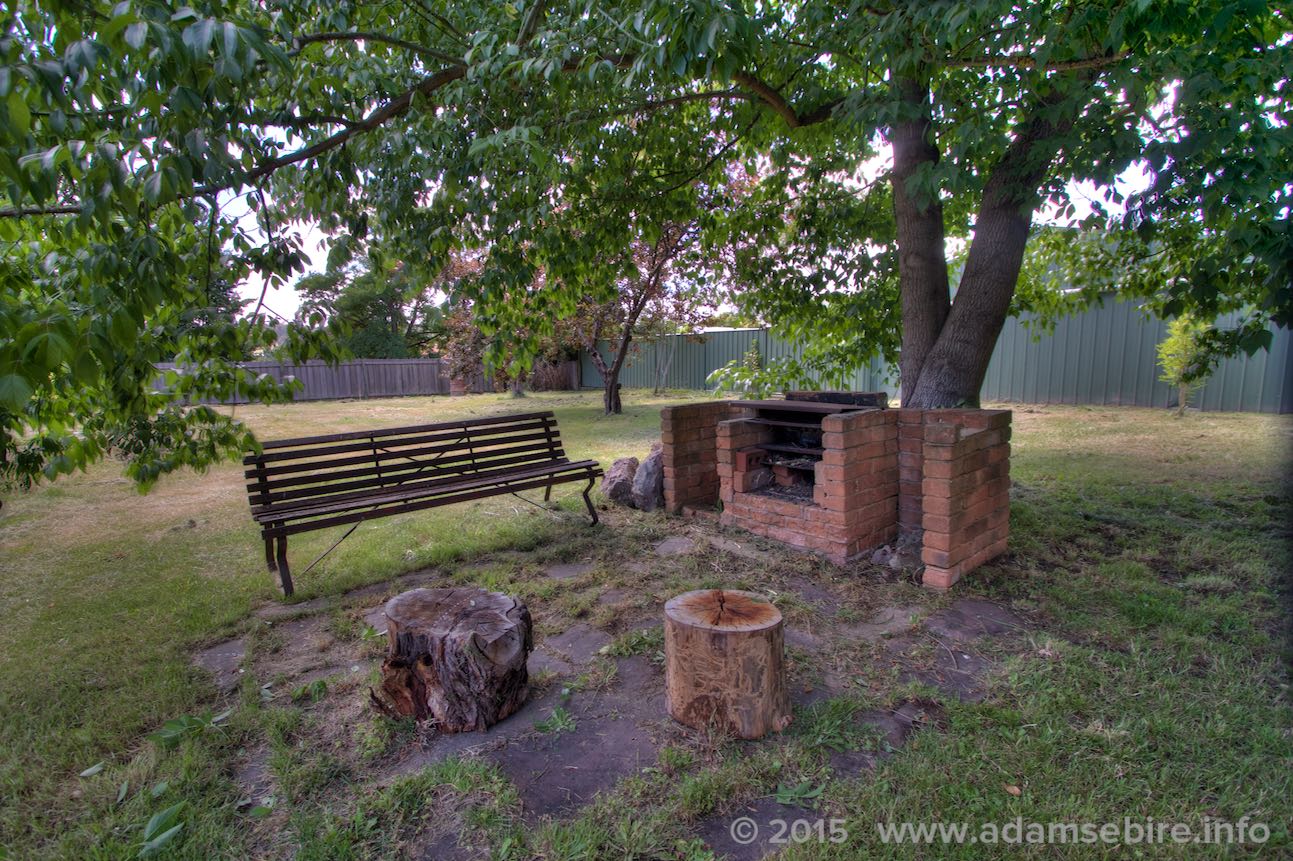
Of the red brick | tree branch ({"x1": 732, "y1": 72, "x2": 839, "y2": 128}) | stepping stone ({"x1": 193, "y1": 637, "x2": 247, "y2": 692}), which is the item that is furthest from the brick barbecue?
stepping stone ({"x1": 193, "y1": 637, "x2": 247, "y2": 692})

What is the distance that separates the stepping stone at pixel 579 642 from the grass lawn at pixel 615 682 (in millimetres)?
61

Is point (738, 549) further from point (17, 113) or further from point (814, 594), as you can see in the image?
point (17, 113)

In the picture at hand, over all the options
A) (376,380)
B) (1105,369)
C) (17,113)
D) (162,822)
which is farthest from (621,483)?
(376,380)

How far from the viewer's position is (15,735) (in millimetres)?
2557

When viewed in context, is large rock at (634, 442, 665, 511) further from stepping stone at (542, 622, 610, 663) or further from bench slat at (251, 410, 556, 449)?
stepping stone at (542, 622, 610, 663)

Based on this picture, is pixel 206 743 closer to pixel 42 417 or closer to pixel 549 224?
pixel 42 417

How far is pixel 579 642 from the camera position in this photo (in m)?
3.28

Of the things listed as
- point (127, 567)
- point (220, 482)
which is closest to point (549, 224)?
point (127, 567)

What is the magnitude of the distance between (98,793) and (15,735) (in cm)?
74

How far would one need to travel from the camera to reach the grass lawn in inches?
79.0

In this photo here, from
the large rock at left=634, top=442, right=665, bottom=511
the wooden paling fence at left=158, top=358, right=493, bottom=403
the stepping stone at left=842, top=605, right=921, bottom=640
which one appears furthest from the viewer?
the wooden paling fence at left=158, top=358, right=493, bottom=403

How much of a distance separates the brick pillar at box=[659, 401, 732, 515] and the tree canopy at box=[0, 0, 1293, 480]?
1.36 meters

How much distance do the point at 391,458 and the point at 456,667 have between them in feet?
9.10

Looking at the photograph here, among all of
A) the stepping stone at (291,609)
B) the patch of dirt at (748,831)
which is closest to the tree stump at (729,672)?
the patch of dirt at (748,831)
